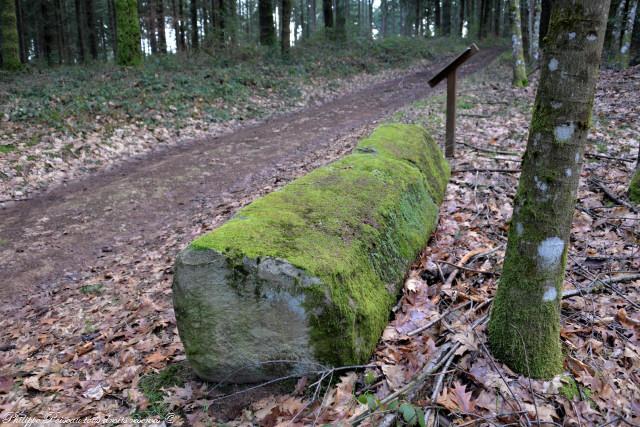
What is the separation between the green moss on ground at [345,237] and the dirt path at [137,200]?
351 centimetres

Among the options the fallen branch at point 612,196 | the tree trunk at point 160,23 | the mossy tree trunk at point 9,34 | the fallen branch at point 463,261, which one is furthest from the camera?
the tree trunk at point 160,23

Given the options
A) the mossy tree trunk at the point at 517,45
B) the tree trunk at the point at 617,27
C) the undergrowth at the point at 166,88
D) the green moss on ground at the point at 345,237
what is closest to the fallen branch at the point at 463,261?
the green moss on ground at the point at 345,237

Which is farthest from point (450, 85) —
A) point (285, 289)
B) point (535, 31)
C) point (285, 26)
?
point (285, 26)

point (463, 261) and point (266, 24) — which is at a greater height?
point (266, 24)

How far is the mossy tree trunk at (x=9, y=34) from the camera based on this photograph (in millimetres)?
14883

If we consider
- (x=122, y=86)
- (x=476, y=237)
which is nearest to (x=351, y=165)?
(x=476, y=237)

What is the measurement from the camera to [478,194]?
6145mm

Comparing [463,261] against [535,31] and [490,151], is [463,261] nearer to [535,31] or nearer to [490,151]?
[490,151]

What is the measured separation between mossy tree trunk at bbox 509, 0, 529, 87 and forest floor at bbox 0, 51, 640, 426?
23.6 feet

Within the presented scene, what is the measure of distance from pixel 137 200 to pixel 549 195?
22.9 ft

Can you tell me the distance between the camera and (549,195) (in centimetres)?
261

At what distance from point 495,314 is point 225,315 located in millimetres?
1848

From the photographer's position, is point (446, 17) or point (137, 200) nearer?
point (137, 200)

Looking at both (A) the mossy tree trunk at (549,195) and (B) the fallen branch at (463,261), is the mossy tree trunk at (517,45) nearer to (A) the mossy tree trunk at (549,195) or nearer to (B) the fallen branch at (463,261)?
(B) the fallen branch at (463,261)
